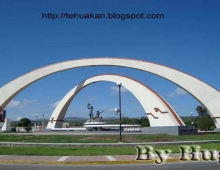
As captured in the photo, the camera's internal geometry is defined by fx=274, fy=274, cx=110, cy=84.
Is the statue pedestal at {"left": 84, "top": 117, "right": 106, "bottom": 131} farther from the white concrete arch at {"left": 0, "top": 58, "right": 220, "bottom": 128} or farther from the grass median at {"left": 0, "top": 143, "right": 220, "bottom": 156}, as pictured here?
the grass median at {"left": 0, "top": 143, "right": 220, "bottom": 156}

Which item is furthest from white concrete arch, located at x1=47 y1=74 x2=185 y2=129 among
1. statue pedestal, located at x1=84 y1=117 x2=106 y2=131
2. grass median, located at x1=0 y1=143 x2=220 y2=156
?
grass median, located at x1=0 y1=143 x2=220 y2=156

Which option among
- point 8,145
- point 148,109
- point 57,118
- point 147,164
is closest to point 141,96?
point 148,109

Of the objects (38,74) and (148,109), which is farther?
(38,74)

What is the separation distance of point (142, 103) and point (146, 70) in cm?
454

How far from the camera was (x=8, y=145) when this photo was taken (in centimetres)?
1733

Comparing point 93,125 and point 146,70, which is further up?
point 146,70

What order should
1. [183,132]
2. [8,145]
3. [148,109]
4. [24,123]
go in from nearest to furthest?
[8,145]
[183,132]
[148,109]
[24,123]

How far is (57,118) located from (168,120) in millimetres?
19192

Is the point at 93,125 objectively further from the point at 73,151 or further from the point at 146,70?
the point at 73,151

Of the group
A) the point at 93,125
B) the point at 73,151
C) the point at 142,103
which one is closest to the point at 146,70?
the point at 142,103

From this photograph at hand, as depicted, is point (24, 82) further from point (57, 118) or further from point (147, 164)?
point (147, 164)

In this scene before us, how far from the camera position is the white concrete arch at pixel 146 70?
1355 inches

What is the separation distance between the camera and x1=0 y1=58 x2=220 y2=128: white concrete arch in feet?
113

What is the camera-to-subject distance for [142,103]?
36.9m
